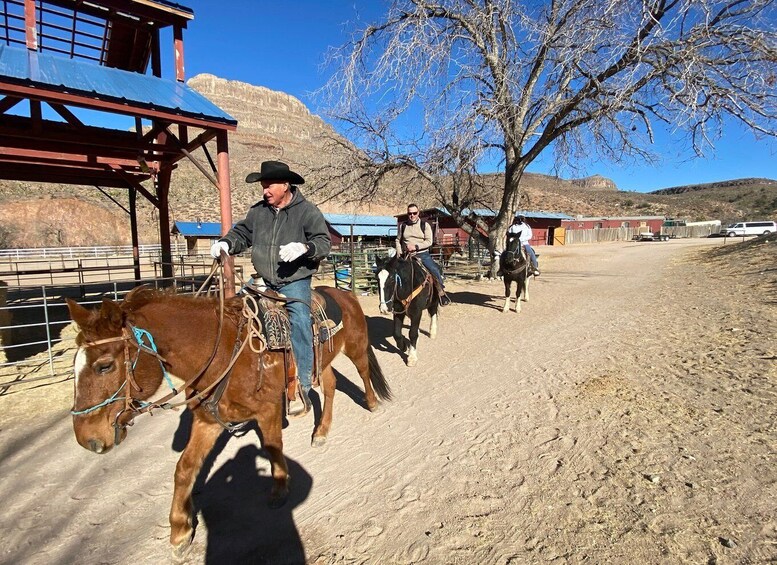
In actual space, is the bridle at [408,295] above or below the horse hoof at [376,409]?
above

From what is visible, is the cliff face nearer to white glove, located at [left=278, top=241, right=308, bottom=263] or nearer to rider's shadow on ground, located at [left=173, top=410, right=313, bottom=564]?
rider's shadow on ground, located at [left=173, top=410, right=313, bottom=564]

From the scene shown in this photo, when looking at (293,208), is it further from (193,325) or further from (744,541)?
(744,541)

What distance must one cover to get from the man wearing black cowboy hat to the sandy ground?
929 millimetres

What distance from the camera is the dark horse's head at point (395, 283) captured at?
6098 millimetres

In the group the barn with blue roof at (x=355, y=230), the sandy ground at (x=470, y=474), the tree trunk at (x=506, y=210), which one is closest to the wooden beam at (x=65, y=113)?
the sandy ground at (x=470, y=474)

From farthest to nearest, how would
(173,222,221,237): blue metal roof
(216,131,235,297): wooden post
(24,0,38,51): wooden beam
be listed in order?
(173,222,221,237): blue metal roof, (216,131,235,297): wooden post, (24,0,38,51): wooden beam

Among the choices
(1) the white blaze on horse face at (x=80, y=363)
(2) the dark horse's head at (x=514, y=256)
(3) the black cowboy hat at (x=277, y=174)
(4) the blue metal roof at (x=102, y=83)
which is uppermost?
(4) the blue metal roof at (x=102, y=83)

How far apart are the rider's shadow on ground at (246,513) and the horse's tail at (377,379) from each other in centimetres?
146

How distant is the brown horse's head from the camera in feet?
6.79

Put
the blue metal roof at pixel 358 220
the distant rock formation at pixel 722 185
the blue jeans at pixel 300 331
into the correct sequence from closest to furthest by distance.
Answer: the blue jeans at pixel 300 331 → the blue metal roof at pixel 358 220 → the distant rock formation at pixel 722 185

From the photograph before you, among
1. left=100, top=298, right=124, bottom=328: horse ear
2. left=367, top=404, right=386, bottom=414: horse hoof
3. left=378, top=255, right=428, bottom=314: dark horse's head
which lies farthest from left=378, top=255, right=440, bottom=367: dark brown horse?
left=100, top=298, right=124, bottom=328: horse ear

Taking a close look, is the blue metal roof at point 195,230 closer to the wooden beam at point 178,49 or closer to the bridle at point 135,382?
the wooden beam at point 178,49

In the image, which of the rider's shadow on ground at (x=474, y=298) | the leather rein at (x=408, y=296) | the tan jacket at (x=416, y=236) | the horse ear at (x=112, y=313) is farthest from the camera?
the rider's shadow on ground at (x=474, y=298)

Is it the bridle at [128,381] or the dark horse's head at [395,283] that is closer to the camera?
the bridle at [128,381]
